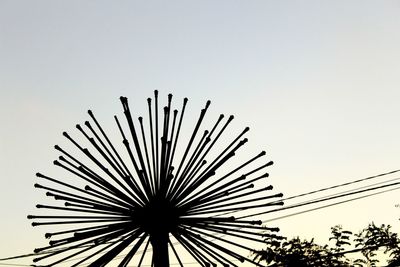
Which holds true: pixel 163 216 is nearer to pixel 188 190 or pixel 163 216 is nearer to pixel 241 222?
pixel 188 190

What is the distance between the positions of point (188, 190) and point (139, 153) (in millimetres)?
811

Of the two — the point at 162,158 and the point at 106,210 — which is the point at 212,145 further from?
the point at 106,210

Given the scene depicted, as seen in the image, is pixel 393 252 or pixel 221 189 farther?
pixel 393 252

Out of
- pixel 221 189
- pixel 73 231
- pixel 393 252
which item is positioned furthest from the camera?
pixel 393 252

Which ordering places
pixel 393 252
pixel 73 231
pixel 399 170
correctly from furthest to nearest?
pixel 393 252 → pixel 399 170 → pixel 73 231

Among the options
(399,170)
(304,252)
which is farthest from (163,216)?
(304,252)

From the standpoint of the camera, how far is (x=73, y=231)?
5.41 m

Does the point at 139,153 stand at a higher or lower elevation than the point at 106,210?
higher

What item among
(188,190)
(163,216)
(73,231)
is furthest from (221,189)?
(73,231)

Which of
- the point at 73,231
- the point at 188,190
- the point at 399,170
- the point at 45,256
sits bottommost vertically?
the point at 45,256

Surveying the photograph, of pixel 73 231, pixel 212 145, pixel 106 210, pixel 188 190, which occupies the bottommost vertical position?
pixel 73 231

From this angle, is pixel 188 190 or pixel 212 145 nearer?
pixel 188 190

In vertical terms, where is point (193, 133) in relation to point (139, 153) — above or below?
above

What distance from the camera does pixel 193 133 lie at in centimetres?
609
